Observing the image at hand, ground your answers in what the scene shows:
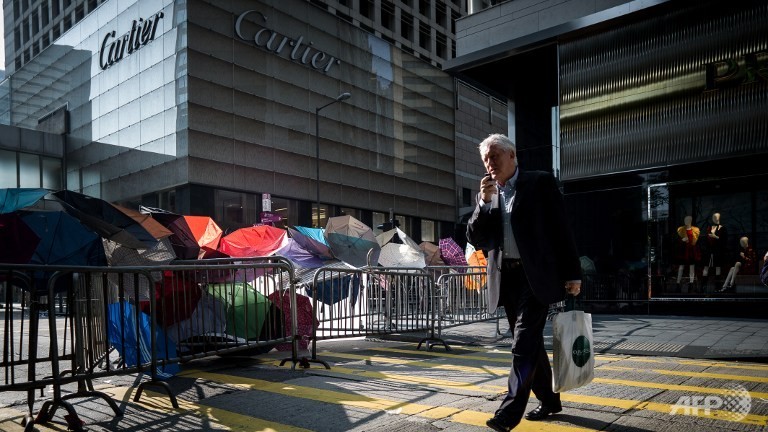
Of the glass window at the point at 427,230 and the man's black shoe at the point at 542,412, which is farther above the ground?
the glass window at the point at 427,230

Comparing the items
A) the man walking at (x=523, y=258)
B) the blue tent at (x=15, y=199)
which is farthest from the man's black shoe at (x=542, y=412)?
the blue tent at (x=15, y=199)

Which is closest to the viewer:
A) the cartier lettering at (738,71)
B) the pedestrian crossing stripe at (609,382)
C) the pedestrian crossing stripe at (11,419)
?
the pedestrian crossing stripe at (11,419)

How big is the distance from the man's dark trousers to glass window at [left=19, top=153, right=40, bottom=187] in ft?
133

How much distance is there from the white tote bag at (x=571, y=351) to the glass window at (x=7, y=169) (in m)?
40.3

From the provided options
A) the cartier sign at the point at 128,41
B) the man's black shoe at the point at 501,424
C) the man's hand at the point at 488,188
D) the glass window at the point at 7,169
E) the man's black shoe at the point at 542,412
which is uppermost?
the cartier sign at the point at 128,41

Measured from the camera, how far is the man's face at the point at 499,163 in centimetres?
433

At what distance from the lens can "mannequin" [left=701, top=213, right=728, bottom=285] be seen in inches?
521

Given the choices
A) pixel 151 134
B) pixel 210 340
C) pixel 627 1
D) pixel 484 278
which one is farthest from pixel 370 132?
pixel 210 340

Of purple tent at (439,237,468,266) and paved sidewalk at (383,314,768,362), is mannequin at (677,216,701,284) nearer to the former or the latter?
paved sidewalk at (383,314,768,362)

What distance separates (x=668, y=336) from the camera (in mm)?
9539

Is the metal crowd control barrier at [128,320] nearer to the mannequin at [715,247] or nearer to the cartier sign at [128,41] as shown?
the mannequin at [715,247]

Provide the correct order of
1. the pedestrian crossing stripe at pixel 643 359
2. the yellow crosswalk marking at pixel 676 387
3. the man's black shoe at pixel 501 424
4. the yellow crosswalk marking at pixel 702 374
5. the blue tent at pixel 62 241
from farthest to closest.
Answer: the blue tent at pixel 62 241
the pedestrian crossing stripe at pixel 643 359
the yellow crosswalk marking at pixel 702 374
the yellow crosswalk marking at pixel 676 387
the man's black shoe at pixel 501 424

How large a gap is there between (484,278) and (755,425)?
21.0 feet

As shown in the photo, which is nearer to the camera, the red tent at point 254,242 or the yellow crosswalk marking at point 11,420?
the yellow crosswalk marking at point 11,420
